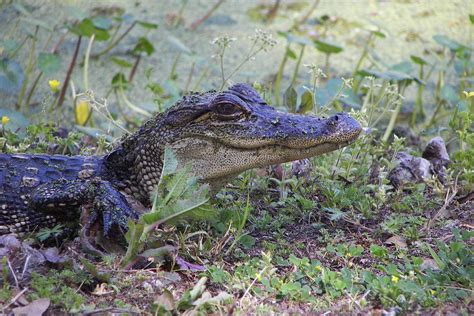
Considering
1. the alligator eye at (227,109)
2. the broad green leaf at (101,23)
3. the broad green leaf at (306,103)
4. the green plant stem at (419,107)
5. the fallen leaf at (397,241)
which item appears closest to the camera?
the fallen leaf at (397,241)

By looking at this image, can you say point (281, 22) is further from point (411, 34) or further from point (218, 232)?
point (218, 232)

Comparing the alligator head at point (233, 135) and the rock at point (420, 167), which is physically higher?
the alligator head at point (233, 135)

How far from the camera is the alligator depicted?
365 cm

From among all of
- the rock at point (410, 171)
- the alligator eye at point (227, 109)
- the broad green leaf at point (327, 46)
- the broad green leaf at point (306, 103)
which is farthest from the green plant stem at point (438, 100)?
the alligator eye at point (227, 109)

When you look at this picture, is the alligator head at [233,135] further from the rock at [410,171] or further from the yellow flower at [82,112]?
the yellow flower at [82,112]

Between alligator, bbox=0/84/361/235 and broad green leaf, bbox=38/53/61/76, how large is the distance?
7.50 ft

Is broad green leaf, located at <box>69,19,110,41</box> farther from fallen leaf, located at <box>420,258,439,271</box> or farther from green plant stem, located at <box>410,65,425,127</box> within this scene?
fallen leaf, located at <box>420,258,439,271</box>

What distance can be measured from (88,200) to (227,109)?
0.83 m

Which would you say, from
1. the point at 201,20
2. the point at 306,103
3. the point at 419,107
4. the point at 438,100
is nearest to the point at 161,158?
the point at 306,103

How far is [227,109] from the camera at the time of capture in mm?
3795

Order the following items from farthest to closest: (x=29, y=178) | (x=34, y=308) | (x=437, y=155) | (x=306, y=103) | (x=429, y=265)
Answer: (x=306, y=103)
(x=437, y=155)
(x=29, y=178)
(x=429, y=265)
(x=34, y=308)

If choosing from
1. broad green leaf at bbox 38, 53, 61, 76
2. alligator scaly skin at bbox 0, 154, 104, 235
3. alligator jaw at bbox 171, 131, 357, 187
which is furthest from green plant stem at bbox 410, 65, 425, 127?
alligator scaly skin at bbox 0, 154, 104, 235

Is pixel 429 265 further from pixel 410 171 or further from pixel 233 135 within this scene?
pixel 410 171

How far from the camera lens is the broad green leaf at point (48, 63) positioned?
6234 mm
